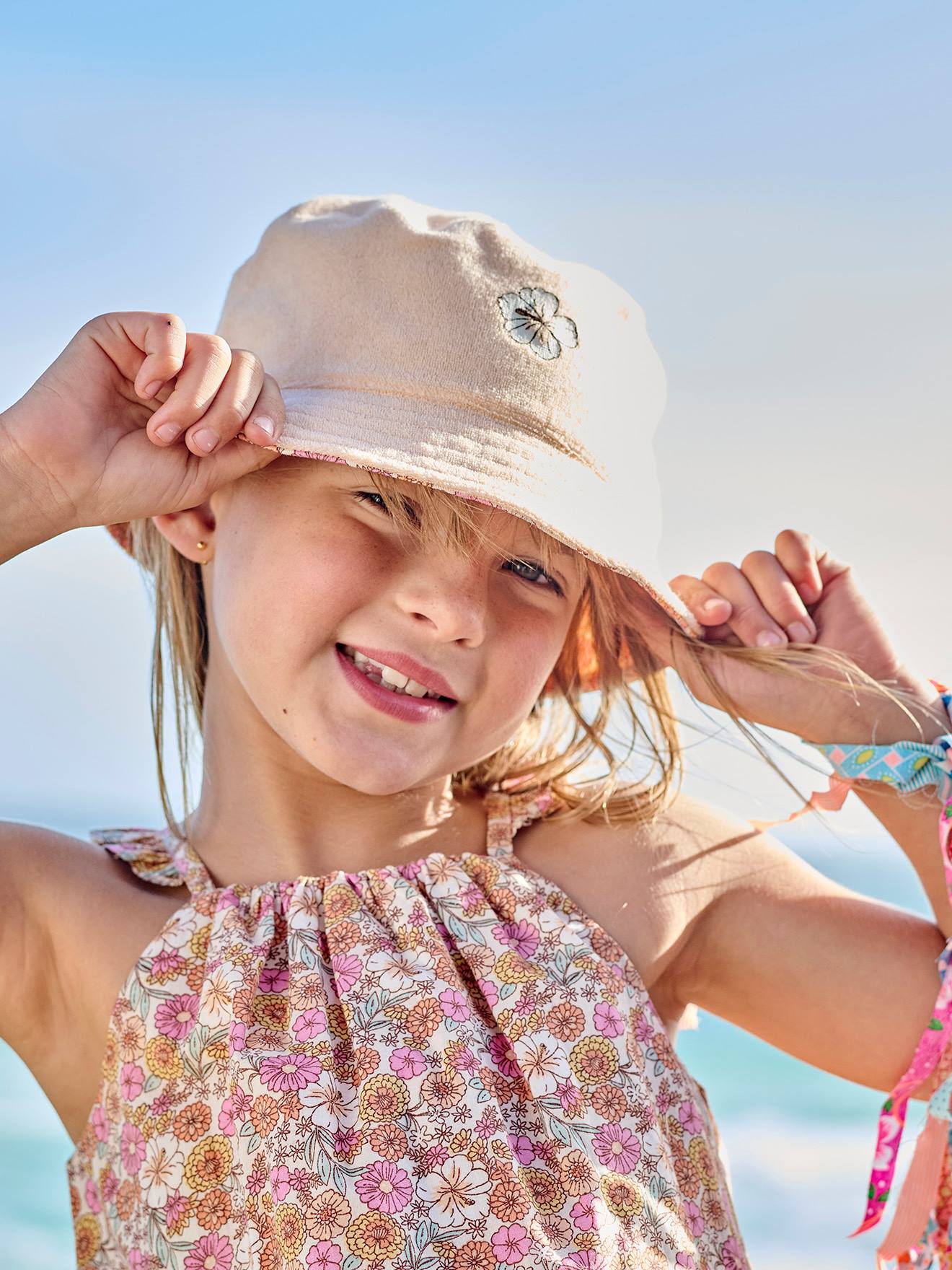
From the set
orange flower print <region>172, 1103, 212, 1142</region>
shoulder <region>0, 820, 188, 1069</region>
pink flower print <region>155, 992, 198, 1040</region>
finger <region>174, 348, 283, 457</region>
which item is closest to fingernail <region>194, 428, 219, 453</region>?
finger <region>174, 348, 283, 457</region>

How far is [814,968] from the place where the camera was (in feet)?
5.82

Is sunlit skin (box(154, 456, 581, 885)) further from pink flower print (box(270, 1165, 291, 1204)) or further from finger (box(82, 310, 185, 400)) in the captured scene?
pink flower print (box(270, 1165, 291, 1204))

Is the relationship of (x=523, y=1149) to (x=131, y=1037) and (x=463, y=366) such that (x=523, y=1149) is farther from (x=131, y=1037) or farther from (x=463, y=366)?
(x=463, y=366)

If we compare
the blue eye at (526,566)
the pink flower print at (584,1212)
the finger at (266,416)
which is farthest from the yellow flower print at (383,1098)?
the finger at (266,416)

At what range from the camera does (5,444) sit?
4.71 ft

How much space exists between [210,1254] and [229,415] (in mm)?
986

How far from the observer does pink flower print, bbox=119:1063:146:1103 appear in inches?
60.3

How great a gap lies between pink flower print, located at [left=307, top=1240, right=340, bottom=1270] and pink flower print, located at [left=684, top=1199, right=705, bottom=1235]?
0.47 metres

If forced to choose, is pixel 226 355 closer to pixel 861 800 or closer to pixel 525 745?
pixel 525 745

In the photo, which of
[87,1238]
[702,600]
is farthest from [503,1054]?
[702,600]

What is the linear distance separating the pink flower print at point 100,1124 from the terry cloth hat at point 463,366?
88cm

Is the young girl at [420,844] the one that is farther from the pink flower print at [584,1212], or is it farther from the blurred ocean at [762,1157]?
the blurred ocean at [762,1157]

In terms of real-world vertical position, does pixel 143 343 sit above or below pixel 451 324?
below

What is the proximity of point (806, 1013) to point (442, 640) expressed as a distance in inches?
30.8
